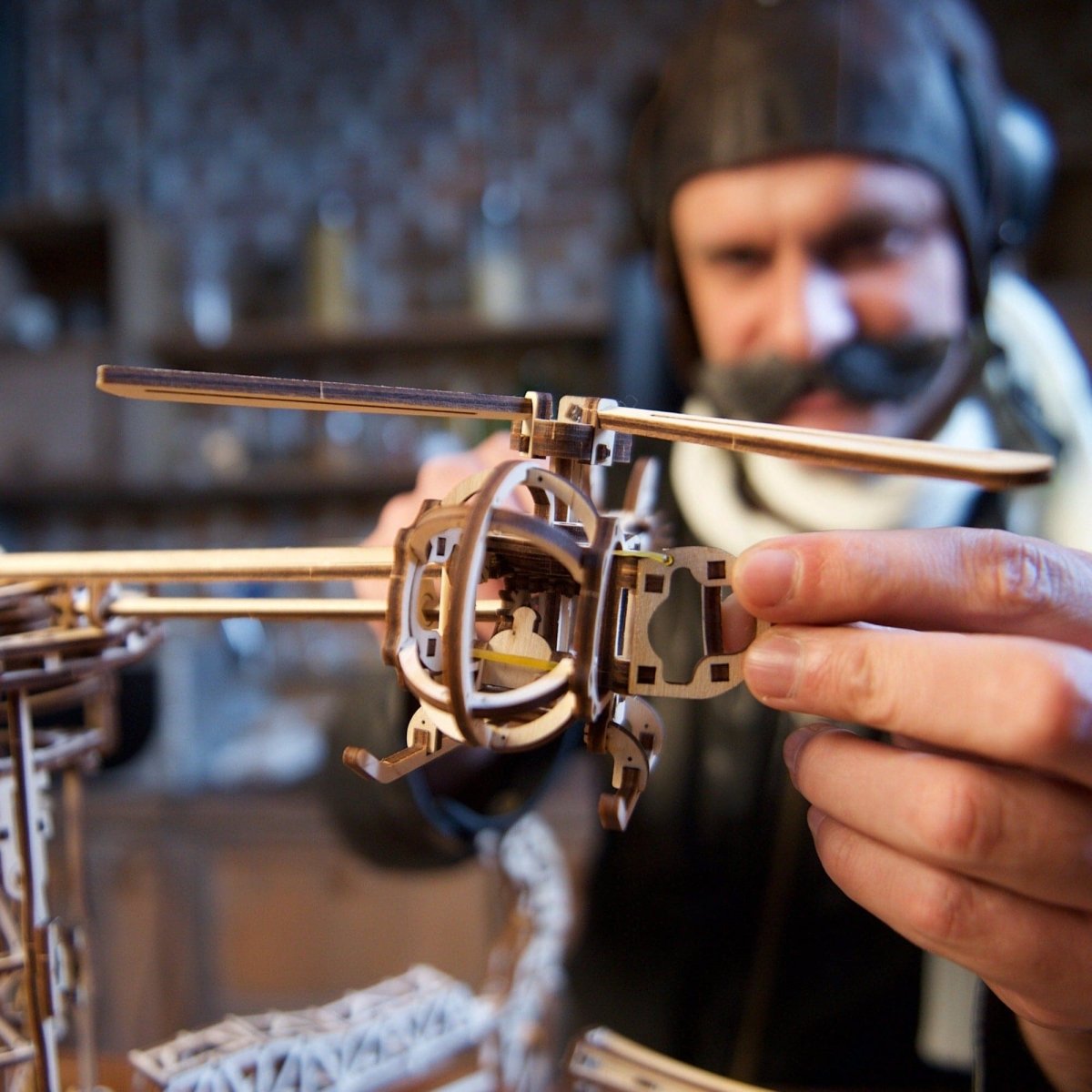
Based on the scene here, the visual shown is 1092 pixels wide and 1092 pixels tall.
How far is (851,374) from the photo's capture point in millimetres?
776

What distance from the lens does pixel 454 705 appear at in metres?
0.27

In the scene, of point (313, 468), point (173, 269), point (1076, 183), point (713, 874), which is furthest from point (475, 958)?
point (1076, 183)

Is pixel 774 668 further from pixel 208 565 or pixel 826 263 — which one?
pixel 826 263

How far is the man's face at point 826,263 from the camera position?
74 cm

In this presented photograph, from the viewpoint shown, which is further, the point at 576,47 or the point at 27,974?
the point at 576,47

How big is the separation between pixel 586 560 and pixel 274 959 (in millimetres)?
1731

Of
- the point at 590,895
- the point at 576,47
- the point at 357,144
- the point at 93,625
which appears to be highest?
the point at 576,47

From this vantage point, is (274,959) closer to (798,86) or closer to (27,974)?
(27,974)

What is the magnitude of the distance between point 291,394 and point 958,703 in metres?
0.25

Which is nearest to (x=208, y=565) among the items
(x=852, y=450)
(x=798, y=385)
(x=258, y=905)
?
(x=852, y=450)

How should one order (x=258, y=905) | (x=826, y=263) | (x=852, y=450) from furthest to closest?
(x=258, y=905) → (x=826, y=263) → (x=852, y=450)

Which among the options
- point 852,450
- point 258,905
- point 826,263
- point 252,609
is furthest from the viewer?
point 258,905

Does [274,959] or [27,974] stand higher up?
[27,974]

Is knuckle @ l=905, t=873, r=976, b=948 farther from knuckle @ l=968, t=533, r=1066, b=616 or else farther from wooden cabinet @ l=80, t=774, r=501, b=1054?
wooden cabinet @ l=80, t=774, r=501, b=1054
